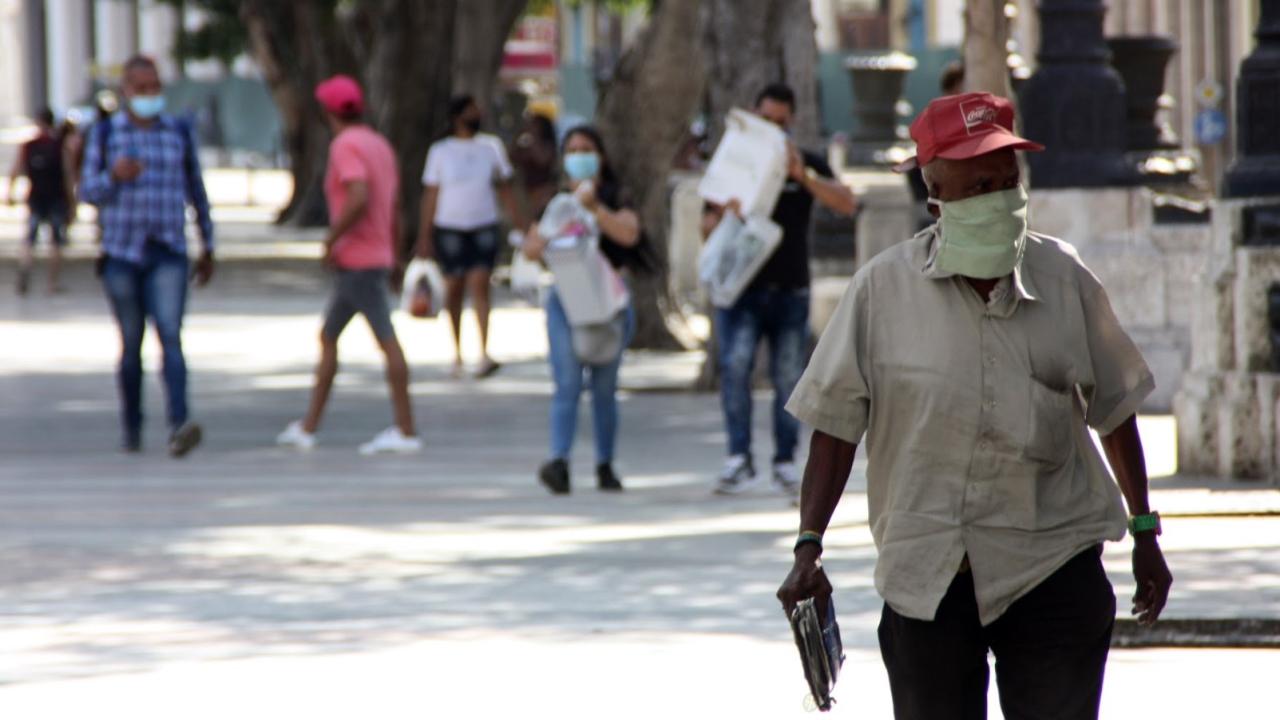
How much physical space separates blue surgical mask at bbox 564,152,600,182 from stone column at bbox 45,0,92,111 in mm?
96122

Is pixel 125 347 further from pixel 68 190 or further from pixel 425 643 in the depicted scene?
pixel 68 190

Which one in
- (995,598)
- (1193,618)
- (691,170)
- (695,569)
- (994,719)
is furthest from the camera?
(691,170)

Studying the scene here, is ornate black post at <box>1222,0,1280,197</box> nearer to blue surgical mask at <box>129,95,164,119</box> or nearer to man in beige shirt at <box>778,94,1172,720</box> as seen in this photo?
blue surgical mask at <box>129,95,164,119</box>

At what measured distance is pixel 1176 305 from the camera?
568 inches

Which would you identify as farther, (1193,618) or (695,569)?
(695,569)

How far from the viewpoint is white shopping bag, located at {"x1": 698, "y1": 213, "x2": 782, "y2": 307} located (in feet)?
34.8

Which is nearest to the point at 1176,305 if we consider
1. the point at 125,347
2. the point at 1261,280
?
the point at 1261,280

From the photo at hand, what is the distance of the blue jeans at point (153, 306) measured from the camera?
12758mm

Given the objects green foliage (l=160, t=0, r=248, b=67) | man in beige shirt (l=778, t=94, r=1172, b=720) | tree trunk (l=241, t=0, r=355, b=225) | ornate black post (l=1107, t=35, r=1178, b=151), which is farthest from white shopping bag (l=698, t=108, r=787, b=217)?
green foliage (l=160, t=0, r=248, b=67)

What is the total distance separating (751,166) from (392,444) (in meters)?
3.16

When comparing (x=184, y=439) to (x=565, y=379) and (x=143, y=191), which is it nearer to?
(x=143, y=191)

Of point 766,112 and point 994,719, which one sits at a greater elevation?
point 766,112

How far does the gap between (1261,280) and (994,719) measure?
486 cm

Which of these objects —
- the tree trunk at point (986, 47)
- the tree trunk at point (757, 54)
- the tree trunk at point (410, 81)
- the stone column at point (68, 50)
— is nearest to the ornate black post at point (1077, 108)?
the tree trunk at point (757, 54)
